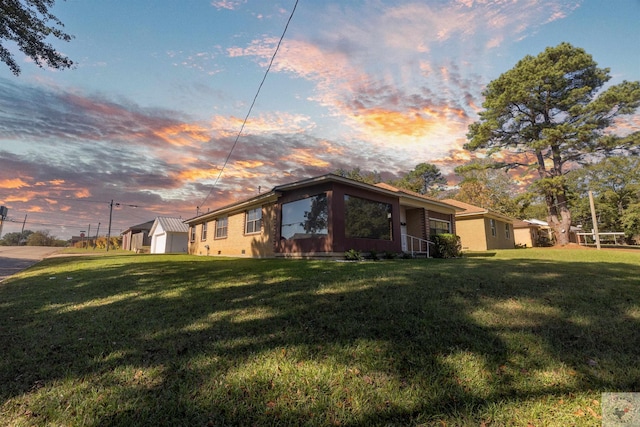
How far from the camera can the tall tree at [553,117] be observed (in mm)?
21405

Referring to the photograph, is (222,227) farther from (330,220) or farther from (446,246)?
(446,246)

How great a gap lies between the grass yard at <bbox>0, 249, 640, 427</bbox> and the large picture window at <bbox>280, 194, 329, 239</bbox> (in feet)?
22.9

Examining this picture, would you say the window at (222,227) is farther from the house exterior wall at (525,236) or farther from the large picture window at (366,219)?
the house exterior wall at (525,236)

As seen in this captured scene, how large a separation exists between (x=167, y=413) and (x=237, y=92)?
10.3 m

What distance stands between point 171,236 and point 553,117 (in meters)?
38.4

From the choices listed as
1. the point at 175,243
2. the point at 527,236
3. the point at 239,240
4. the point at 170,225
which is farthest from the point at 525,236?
the point at 170,225

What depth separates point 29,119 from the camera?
628 inches

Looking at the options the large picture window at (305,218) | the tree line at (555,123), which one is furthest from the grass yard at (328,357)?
the tree line at (555,123)

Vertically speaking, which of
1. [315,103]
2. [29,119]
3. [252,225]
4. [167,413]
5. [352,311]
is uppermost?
[29,119]

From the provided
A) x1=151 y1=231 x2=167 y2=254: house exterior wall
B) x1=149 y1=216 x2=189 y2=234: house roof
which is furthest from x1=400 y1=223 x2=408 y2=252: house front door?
x1=151 y1=231 x2=167 y2=254: house exterior wall

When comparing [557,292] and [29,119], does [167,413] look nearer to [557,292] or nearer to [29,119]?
[557,292]

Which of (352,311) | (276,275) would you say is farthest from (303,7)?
(352,311)

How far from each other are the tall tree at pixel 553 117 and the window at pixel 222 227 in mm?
21604

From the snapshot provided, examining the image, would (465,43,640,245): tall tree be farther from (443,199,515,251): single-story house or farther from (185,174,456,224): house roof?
(185,174,456,224): house roof
